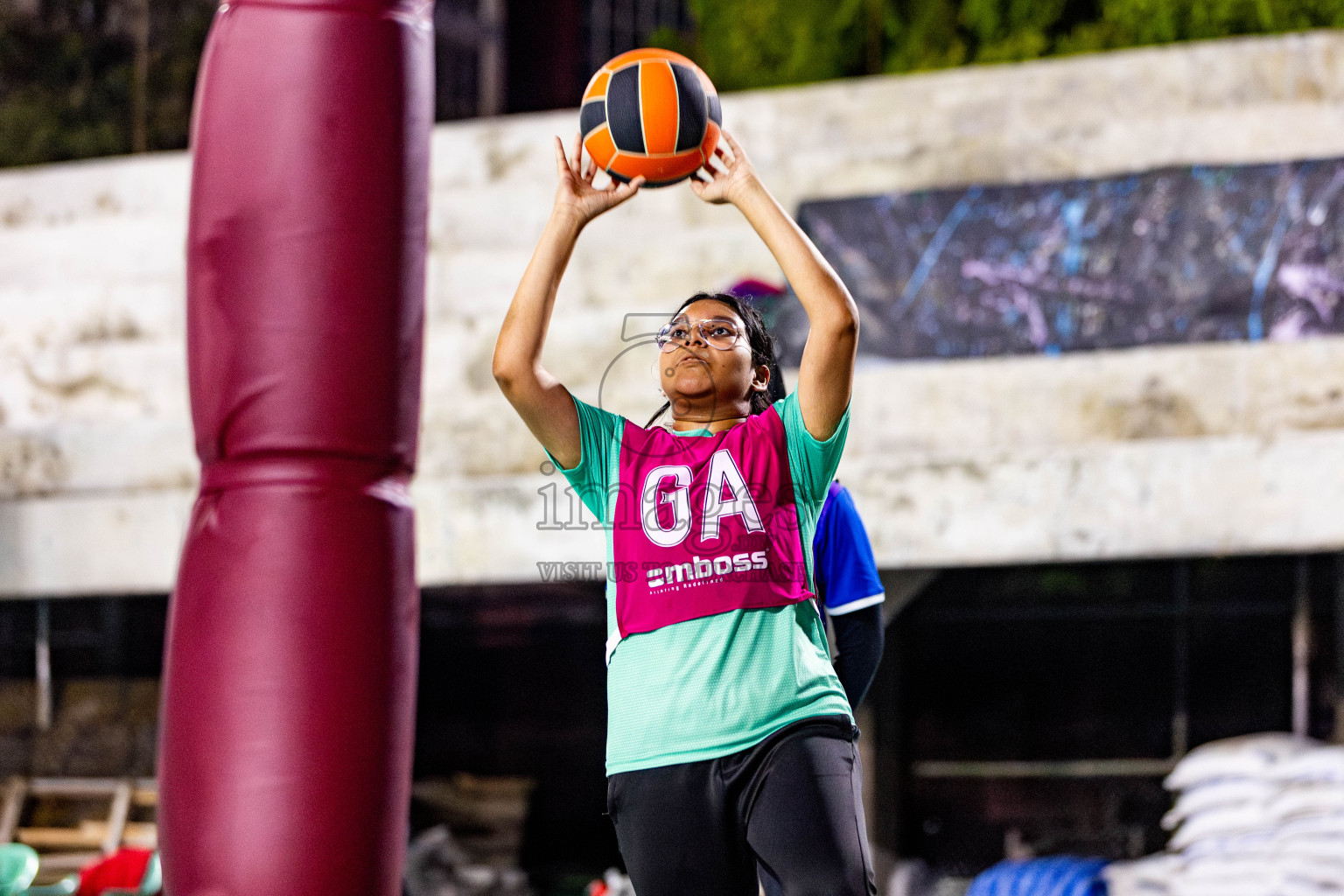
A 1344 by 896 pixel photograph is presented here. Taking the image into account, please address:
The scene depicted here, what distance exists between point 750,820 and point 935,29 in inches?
351

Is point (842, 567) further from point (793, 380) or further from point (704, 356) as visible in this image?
point (793, 380)

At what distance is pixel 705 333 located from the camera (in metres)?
2.57

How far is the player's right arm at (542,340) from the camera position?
2.56 m

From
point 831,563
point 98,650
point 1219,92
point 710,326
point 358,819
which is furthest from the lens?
point 98,650

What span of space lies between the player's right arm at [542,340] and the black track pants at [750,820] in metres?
0.63

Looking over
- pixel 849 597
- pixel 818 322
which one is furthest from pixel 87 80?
pixel 818 322

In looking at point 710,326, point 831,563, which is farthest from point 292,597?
point 710,326

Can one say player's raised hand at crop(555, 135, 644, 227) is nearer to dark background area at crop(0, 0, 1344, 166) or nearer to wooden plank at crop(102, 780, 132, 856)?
wooden plank at crop(102, 780, 132, 856)

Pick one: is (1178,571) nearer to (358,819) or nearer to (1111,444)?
(1111,444)

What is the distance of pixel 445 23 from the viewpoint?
1445 centimetres

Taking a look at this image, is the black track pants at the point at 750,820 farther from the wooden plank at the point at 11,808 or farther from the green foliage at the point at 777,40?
Result: the green foliage at the point at 777,40

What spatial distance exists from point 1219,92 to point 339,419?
17.2ft

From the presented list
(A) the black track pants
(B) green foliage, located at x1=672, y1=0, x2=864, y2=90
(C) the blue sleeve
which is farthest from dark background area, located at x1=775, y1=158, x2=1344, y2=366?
(A) the black track pants

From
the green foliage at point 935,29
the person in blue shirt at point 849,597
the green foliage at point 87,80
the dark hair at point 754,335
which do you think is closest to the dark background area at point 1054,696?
the green foliage at point 935,29
